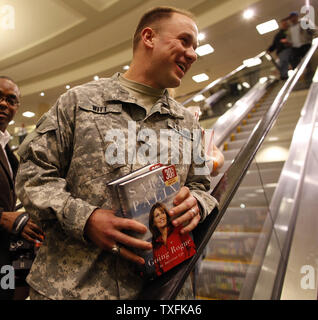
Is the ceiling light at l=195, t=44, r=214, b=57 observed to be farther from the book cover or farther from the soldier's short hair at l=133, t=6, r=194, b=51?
the book cover

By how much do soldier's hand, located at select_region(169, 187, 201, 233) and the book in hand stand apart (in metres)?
0.02

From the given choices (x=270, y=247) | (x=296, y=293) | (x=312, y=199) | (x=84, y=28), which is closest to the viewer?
(x=296, y=293)

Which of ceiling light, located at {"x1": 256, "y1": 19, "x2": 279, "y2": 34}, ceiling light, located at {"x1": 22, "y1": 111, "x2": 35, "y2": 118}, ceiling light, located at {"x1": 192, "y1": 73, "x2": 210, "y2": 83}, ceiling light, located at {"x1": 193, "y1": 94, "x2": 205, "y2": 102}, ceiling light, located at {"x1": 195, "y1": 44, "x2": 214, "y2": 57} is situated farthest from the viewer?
ceiling light, located at {"x1": 192, "y1": 73, "x2": 210, "y2": 83}

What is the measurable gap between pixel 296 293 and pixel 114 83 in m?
1.94

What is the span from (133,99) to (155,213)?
537mm

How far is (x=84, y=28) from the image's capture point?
8797 millimetres

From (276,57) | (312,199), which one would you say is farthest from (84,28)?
(312,199)

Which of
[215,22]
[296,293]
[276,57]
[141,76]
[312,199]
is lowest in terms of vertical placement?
[296,293]

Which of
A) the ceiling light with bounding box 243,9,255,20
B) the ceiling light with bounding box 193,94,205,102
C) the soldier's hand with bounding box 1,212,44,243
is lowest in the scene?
the soldier's hand with bounding box 1,212,44,243

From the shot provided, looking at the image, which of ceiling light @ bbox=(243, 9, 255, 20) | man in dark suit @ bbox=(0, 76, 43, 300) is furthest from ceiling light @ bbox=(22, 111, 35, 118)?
man in dark suit @ bbox=(0, 76, 43, 300)

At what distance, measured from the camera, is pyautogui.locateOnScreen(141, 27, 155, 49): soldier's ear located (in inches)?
54.2
